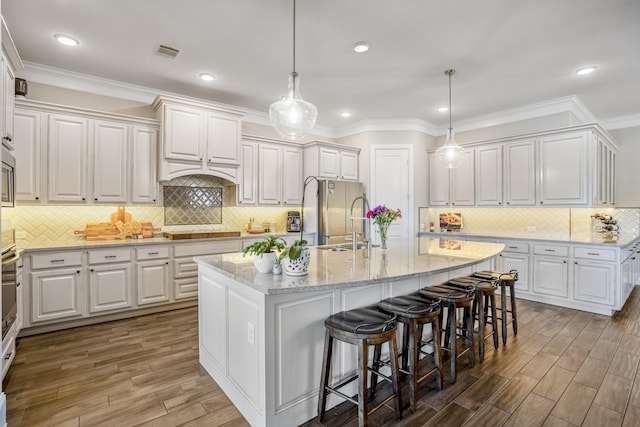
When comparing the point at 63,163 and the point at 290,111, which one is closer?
the point at 290,111

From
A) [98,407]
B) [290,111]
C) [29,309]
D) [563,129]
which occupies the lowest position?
[98,407]

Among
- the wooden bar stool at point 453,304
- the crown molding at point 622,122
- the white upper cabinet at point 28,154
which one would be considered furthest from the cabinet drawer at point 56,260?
the crown molding at point 622,122

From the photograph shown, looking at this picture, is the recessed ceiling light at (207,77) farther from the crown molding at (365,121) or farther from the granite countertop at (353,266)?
the granite countertop at (353,266)

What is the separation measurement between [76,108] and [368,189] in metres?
4.38

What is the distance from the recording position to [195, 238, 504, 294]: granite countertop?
6.07ft

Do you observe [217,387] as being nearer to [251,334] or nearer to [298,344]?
[251,334]

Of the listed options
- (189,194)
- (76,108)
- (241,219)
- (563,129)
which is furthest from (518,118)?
(76,108)

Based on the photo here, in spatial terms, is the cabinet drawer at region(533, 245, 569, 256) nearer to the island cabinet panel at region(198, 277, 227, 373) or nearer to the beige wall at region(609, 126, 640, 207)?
the beige wall at region(609, 126, 640, 207)

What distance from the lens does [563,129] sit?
4.48 metres

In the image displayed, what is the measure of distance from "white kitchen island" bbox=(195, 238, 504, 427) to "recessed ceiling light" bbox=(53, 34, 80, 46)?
2581mm

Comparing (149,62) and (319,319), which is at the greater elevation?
(149,62)

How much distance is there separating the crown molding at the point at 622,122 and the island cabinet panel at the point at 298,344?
656cm

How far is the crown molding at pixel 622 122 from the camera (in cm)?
541

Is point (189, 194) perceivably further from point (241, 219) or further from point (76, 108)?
point (76, 108)
